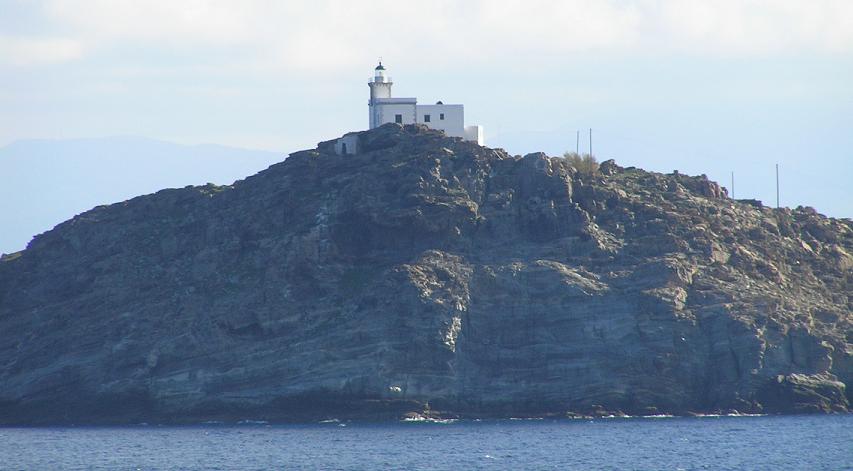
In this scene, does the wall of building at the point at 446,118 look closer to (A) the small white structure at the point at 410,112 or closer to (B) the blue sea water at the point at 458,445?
(A) the small white structure at the point at 410,112

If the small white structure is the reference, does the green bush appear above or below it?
below

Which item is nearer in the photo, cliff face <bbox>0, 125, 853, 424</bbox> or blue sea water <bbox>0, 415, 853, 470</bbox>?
blue sea water <bbox>0, 415, 853, 470</bbox>

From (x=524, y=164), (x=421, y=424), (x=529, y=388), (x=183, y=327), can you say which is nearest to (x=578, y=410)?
(x=529, y=388)

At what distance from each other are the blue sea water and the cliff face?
2.63 metres

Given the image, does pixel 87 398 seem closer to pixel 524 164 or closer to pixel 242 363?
pixel 242 363

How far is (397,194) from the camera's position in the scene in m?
121

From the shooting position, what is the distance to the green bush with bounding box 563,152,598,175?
410 ft

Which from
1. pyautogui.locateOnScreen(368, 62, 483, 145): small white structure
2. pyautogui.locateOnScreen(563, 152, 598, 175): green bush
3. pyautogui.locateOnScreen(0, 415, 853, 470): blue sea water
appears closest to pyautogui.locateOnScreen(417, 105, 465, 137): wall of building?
pyautogui.locateOnScreen(368, 62, 483, 145): small white structure

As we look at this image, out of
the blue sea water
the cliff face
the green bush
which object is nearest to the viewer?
the blue sea water

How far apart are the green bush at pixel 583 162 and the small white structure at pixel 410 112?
7.24 meters

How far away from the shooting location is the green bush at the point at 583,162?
410 feet

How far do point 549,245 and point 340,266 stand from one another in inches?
562

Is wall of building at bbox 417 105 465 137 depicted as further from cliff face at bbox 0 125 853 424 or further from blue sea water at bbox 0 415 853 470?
blue sea water at bbox 0 415 853 470

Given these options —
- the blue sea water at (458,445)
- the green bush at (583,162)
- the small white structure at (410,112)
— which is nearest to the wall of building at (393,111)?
the small white structure at (410,112)
